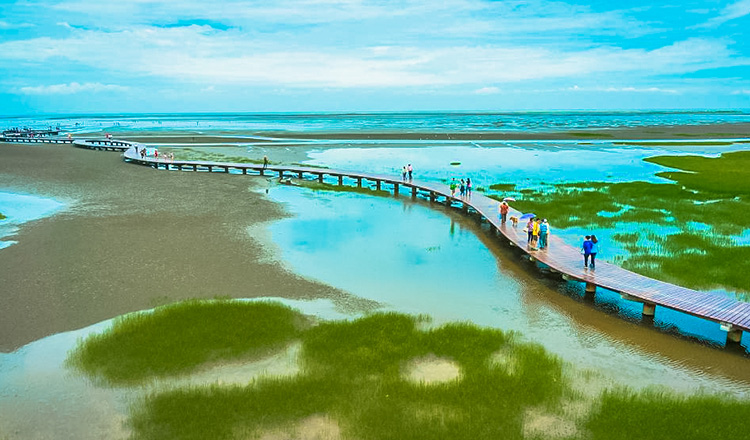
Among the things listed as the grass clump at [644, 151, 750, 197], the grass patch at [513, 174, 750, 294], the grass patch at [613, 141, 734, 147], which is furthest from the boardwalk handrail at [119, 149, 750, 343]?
the grass patch at [613, 141, 734, 147]

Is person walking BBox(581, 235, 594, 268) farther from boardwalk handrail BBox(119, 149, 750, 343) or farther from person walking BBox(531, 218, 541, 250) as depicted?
person walking BBox(531, 218, 541, 250)

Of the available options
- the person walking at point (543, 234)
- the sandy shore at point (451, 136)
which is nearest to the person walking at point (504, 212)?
the person walking at point (543, 234)

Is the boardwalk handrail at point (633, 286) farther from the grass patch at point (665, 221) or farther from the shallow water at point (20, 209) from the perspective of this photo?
the shallow water at point (20, 209)

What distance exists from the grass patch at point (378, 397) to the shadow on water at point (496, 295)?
193 centimetres

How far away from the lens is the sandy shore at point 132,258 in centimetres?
1703

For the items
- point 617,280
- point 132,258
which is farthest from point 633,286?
point 132,258

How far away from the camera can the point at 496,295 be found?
60.6ft

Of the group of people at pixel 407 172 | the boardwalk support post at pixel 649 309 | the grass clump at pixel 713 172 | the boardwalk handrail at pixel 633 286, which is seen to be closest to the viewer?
the boardwalk handrail at pixel 633 286

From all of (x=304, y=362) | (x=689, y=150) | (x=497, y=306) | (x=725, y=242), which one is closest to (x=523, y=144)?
(x=689, y=150)

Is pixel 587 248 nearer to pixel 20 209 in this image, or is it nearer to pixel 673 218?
pixel 673 218

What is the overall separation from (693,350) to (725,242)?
39.6ft

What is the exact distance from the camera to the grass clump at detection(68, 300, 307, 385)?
43.1ft

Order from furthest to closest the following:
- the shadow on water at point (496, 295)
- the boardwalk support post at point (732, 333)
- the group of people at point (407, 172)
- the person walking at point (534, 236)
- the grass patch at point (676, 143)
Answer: the grass patch at point (676, 143), the group of people at point (407, 172), the person walking at point (534, 236), the boardwalk support post at point (732, 333), the shadow on water at point (496, 295)

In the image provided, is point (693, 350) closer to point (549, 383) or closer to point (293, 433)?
point (549, 383)
